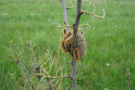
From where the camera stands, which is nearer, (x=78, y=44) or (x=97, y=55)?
(x=78, y=44)

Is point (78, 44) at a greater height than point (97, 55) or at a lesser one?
greater

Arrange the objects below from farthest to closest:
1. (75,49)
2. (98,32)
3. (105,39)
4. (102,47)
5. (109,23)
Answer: (109,23) < (98,32) < (105,39) < (102,47) < (75,49)

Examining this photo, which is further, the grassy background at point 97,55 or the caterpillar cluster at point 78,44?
the grassy background at point 97,55

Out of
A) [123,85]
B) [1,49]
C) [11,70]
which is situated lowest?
[123,85]

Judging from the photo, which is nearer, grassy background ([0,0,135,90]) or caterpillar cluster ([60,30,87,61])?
caterpillar cluster ([60,30,87,61])

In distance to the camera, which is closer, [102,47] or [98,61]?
[98,61]

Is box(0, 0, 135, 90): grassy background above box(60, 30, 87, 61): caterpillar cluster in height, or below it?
below

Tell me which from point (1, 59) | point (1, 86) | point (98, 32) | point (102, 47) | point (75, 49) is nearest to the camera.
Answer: point (75, 49)

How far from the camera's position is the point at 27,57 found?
8.48 feet

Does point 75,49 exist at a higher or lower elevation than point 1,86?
higher

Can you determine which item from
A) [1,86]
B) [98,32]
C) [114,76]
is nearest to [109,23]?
[98,32]

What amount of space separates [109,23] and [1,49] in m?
3.33

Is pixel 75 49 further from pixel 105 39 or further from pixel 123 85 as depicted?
pixel 105 39

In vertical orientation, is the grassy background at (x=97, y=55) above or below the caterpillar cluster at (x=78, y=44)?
below
